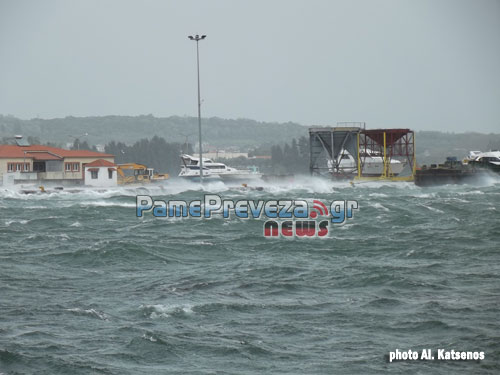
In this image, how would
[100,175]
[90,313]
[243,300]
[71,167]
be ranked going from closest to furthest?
[90,313], [243,300], [100,175], [71,167]

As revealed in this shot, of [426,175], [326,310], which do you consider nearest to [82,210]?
[326,310]

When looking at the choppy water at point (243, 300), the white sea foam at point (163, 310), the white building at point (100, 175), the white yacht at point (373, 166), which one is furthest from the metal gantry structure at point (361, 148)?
the white sea foam at point (163, 310)

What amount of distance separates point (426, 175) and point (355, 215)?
198 feet

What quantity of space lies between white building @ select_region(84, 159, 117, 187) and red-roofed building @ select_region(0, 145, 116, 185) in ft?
3.70

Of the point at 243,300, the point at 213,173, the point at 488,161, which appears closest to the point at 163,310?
the point at 243,300

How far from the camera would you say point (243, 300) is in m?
25.4

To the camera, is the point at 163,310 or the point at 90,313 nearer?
the point at 90,313

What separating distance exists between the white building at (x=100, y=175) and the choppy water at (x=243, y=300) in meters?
53.9

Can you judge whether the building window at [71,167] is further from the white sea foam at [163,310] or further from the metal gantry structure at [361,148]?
the white sea foam at [163,310]

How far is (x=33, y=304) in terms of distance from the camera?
25.0 meters

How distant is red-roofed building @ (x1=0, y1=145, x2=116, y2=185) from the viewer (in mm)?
99062

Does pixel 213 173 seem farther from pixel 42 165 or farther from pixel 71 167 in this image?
pixel 42 165

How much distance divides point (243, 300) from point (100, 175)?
77.1m

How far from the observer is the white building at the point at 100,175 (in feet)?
327
